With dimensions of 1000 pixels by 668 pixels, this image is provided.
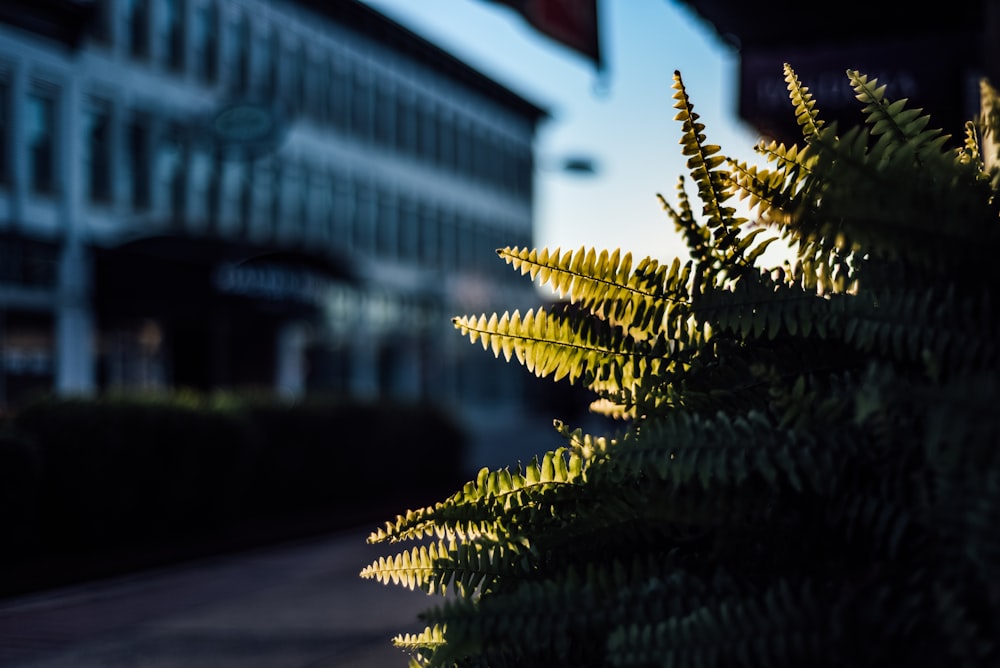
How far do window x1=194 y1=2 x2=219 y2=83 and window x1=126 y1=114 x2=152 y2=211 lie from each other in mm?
3009

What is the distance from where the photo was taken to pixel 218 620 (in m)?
8.62

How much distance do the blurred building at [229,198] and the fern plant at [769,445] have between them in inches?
972

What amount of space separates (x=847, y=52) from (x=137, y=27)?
25.7 m

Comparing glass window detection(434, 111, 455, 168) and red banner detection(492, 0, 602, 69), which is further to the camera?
glass window detection(434, 111, 455, 168)

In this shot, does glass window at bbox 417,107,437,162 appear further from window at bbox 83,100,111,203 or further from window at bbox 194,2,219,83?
window at bbox 83,100,111,203

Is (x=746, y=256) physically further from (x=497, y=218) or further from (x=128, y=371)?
(x=497, y=218)

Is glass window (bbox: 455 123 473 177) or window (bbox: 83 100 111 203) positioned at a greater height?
glass window (bbox: 455 123 473 177)

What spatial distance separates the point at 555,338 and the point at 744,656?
63 cm

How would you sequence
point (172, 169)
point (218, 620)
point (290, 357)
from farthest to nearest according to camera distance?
point (290, 357) → point (172, 169) → point (218, 620)

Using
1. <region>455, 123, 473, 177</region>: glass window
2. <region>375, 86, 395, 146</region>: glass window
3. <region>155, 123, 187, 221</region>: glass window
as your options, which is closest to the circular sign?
<region>155, 123, 187, 221</region>: glass window

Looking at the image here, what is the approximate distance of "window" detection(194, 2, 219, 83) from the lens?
3291cm

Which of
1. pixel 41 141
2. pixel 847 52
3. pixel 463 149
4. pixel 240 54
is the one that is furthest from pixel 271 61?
pixel 847 52

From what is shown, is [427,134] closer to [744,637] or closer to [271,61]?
[271,61]

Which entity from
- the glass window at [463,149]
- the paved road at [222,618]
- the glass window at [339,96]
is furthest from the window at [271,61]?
the paved road at [222,618]
